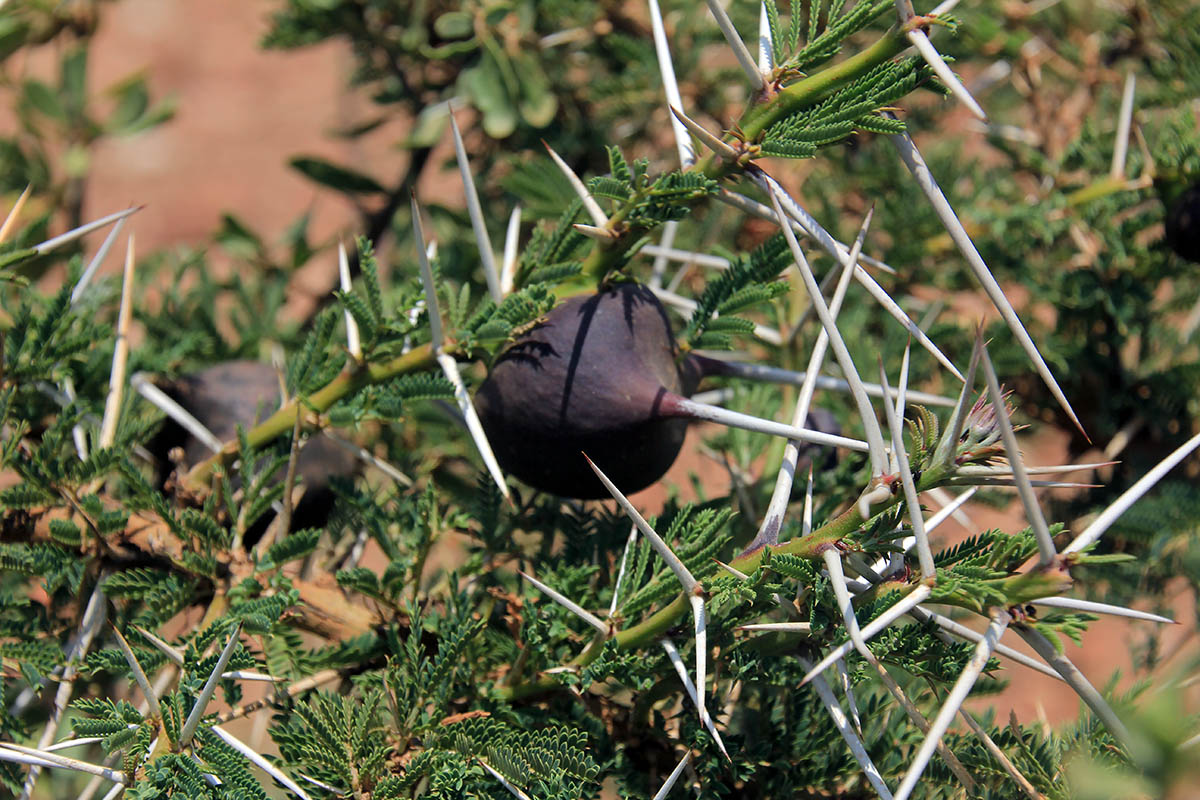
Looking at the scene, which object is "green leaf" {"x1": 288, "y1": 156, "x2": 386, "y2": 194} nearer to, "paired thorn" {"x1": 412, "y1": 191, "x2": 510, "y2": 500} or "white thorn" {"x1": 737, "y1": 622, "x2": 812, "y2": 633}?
"paired thorn" {"x1": 412, "y1": 191, "x2": 510, "y2": 500}

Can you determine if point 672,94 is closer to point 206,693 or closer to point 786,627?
point 786,627

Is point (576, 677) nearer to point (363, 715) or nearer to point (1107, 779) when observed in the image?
point (363, 715)

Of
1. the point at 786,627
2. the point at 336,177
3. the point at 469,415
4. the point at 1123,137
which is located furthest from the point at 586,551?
the point at 336,177

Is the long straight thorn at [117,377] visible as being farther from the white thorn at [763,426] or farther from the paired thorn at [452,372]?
the white thorn at [763,426]

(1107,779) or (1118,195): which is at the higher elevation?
(1107,779)

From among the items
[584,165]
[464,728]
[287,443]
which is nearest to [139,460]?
[287,443]

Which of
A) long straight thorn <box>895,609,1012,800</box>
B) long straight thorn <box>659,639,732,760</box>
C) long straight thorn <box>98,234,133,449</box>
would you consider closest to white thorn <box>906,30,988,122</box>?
long straight thorn <box>895,609,1012,800</box>

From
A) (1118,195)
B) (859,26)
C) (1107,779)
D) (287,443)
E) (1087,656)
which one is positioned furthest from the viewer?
(1087,656)
